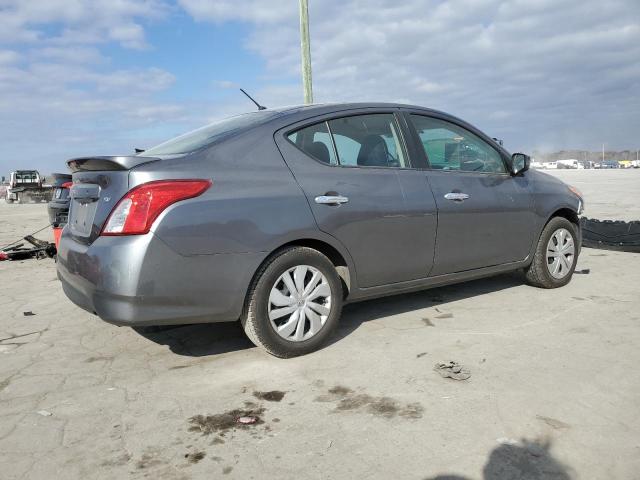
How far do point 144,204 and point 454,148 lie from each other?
2.74 metres

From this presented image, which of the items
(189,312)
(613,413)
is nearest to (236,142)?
(189,312)

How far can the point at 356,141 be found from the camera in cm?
399

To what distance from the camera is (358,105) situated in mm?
4148

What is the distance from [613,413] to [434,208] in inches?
77.4

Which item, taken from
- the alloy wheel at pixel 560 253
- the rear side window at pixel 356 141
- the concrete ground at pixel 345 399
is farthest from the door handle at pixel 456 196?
the alloy wheel at pixel 560 253

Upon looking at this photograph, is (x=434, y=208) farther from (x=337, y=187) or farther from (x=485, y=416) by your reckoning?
(x=485, y=416)

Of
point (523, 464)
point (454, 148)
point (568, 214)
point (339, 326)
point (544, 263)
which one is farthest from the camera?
point (568, 214)

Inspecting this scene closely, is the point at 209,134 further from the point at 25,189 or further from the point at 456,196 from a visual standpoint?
the point at 25,189

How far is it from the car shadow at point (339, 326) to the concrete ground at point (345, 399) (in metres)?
0.03

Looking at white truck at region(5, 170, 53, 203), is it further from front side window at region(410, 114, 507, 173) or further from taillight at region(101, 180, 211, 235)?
taillight at region(101, 180, 211, 235)

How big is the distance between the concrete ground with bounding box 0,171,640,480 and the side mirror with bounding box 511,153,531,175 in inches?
48.2

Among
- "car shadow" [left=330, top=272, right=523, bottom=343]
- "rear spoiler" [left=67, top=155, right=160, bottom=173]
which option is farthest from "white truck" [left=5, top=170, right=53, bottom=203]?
"rear spoiler" [left=67, top=155, right=160, bottom=173]

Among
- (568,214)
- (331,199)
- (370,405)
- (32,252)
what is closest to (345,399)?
(370,405)

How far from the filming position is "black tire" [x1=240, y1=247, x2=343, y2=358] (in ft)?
11.1
